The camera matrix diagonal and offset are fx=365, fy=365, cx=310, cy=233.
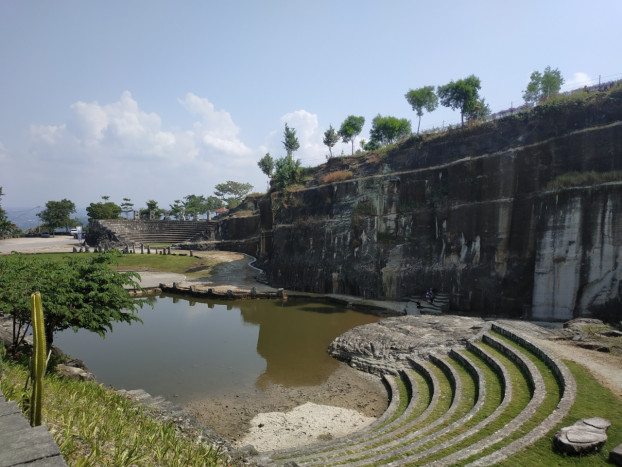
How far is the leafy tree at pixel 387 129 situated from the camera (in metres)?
43.2

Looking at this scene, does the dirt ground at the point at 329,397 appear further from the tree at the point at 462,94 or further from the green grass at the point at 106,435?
the tree at the point at 462,94

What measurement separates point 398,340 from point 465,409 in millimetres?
6365

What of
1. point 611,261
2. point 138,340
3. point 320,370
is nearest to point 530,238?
point 611,261

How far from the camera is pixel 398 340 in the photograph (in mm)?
17219

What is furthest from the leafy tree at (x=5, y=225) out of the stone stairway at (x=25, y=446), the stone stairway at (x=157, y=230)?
the stone stairway at (x=25, y=446)

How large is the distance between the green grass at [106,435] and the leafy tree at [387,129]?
133ft

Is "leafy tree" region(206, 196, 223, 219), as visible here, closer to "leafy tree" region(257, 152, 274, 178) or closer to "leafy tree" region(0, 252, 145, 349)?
"leafy tree" region(257, 152, 274, 178)

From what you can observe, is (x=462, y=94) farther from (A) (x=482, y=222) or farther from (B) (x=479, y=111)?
(A) (x=482, y=222)

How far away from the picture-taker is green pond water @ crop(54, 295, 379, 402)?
15141 millimetres

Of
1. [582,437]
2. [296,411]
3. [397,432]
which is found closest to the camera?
[582,437]

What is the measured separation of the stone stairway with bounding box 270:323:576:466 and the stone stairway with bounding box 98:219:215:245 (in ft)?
138

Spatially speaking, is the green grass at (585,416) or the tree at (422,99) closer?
the green grass at (585,416)

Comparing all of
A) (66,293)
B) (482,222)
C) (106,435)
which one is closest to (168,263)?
(66,293)

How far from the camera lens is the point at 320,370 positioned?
1630 centimetres
